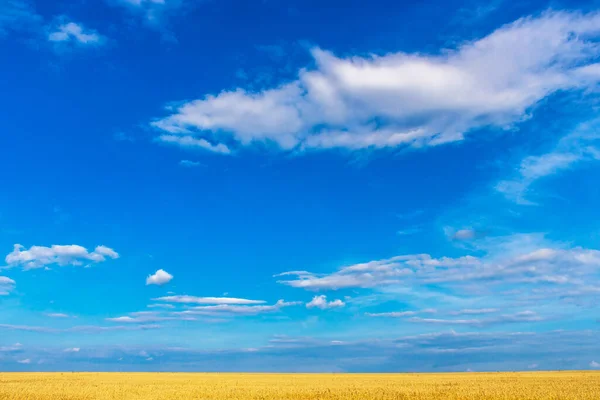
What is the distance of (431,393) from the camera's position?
53719 mm

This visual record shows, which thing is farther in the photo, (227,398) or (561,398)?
(227,398)

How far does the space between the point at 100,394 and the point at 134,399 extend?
7517mm

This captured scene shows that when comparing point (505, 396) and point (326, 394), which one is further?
point (326, 394)

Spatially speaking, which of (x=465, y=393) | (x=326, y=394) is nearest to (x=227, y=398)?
(x=326, y=394)

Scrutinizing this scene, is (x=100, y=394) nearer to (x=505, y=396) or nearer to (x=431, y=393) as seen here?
(x=431, y=393)

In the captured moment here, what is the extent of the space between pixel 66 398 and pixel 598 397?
4844 centimetres

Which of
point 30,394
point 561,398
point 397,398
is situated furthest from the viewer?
point 30,394

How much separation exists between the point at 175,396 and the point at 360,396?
18.5m

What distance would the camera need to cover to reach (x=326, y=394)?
2067 inches

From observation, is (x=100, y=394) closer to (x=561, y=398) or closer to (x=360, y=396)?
(x=360, y=396)

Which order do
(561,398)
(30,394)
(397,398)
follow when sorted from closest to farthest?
(561,398)
(397,398)
(30,394)

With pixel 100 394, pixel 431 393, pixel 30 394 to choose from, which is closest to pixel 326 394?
pixel 431 393

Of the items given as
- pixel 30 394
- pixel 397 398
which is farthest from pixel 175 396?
pixel 397 398

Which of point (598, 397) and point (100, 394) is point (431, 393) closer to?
point (598, 397)
